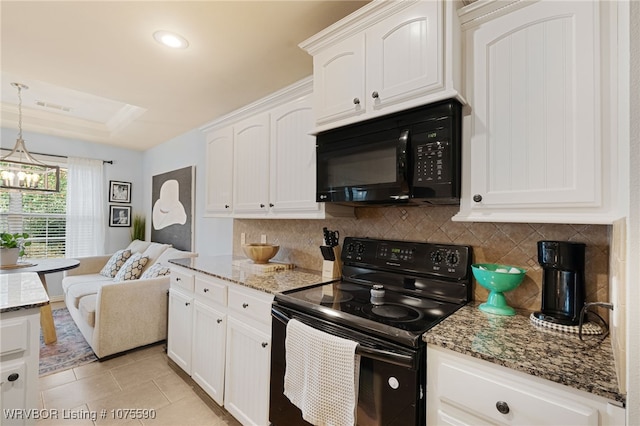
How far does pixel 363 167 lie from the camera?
1586mm

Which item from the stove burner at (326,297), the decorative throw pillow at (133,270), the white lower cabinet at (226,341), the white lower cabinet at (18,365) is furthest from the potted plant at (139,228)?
the stove burner at (326,297)

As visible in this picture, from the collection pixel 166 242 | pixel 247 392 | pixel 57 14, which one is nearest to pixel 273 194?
pixel 247 392

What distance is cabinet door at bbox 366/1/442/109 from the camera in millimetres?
1274

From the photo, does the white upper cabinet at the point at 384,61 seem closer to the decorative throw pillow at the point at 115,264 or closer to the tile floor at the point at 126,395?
the tile floor at the point at 126,395

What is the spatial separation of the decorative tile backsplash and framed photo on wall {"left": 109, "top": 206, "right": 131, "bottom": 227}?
4180mm

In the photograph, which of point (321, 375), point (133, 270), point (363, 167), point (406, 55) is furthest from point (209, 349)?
point (406, 55)

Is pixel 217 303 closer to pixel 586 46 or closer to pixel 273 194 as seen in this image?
pixel 273 194

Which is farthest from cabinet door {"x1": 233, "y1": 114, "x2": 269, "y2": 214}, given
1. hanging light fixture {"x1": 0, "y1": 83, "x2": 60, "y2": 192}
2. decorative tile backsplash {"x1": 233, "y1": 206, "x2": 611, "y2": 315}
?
hanging light fixture {"x1": 0, "y1": 83, "x2": 60, "y2": 192}

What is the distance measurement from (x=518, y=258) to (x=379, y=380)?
Result: 853mm

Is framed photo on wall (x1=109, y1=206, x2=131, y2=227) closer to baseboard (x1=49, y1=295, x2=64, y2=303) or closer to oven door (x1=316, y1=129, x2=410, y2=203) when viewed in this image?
baseboard (x1=49, y1=295, x2=64, y2=303)

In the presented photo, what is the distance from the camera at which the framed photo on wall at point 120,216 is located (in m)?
4.96

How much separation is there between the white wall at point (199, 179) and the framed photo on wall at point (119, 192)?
29.8 inches

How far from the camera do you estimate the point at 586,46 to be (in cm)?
103

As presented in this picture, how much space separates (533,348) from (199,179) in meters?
3.62
